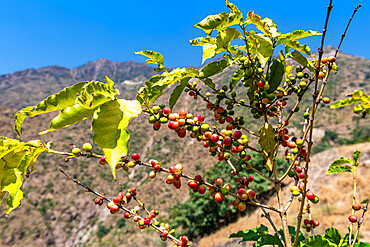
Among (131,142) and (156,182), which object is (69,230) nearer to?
(156,182)

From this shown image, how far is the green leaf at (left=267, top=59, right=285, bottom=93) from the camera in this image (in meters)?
1.07

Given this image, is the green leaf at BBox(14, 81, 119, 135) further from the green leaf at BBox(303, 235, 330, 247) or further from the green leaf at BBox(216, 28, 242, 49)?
the green leaf at BBox(303, 235, 330, 247)

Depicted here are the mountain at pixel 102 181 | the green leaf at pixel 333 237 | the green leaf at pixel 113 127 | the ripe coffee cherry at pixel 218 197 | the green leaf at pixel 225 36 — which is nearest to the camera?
the green leaf at pixel 113 127

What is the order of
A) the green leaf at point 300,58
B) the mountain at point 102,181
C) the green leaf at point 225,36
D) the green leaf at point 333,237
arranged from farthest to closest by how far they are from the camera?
the mountain at point 102,181, the green leaf at point 333,237, the green leaf at point 300,58, the green leaf at point 225,36

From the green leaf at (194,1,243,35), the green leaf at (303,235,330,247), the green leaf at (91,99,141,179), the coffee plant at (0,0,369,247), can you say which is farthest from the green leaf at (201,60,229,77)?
the green leaf at (303,235,330,247)

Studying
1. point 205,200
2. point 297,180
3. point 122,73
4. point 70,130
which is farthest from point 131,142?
point 122,73

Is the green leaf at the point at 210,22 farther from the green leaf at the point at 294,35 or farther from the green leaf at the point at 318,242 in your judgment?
the green leaf at the point at 318,242

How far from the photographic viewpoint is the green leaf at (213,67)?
3.18 ft

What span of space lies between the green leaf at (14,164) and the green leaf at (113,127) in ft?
1.06

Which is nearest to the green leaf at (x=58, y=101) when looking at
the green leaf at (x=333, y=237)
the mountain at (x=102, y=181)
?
the green leaf at (x=333, y=237)

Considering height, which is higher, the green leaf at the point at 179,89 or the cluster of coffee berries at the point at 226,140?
the green leaf at the point at 179,89

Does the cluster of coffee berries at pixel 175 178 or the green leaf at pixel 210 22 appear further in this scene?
the cluster of coffee berries at pixel 175 178

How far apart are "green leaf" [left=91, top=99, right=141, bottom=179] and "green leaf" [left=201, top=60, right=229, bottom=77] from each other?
39 cm

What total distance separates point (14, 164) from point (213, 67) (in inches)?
38.6
